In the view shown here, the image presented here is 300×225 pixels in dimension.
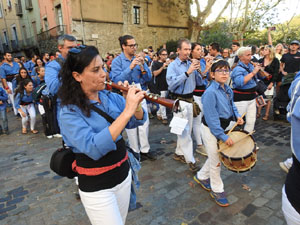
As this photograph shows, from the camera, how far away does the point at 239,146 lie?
2.83m

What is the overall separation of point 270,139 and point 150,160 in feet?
10.5

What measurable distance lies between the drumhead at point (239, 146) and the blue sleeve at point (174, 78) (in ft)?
4.89

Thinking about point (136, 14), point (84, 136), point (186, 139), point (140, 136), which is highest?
point (136, 14)

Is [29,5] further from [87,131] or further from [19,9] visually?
[87,131]

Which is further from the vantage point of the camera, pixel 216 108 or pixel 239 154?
pixel 216 108

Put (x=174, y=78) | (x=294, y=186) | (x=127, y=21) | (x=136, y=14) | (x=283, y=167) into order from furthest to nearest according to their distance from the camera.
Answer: (x=136, y=14) < (x=127, y=21) < (x=174, y=78) < (x=283, y=167) < (x=294, y=186)

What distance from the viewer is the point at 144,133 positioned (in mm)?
4609

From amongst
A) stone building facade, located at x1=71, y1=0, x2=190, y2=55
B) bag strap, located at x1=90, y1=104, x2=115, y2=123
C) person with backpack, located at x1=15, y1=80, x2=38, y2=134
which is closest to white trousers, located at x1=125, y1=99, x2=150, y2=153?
bag strap, located at x1=90, y1=104, x2=115, y2=123

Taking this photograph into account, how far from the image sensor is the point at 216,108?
9.71 feet

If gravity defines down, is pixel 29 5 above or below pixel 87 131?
above

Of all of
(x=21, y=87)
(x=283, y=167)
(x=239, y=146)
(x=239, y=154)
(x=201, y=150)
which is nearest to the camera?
(x=239, y=154)

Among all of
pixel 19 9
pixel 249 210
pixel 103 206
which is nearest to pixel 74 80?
pixel 103 206

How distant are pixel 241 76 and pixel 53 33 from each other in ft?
72.7

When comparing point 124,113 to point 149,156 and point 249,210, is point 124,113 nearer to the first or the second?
point 249,210
